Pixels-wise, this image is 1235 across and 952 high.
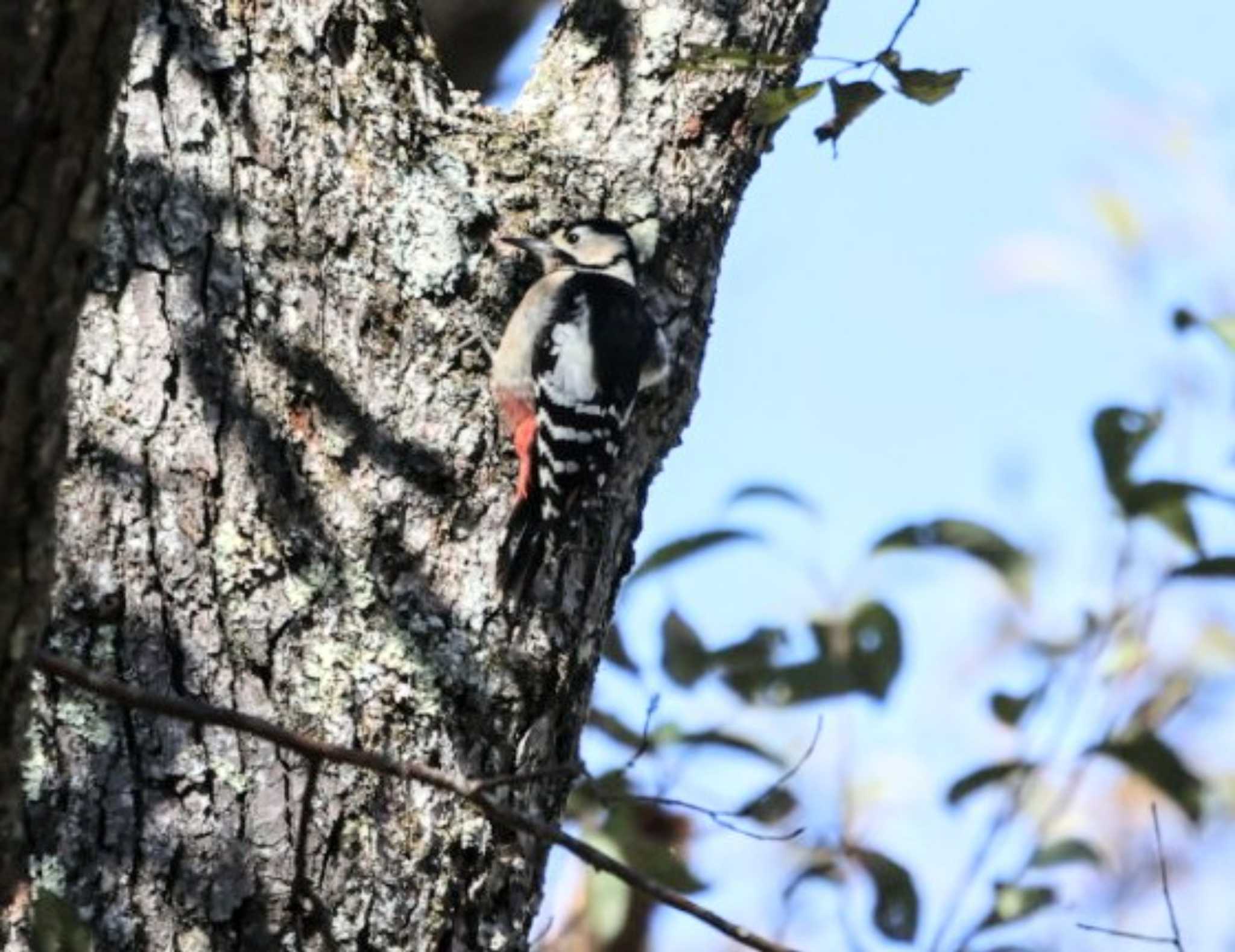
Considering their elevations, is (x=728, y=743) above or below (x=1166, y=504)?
below

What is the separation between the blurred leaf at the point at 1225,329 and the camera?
3.97 metres

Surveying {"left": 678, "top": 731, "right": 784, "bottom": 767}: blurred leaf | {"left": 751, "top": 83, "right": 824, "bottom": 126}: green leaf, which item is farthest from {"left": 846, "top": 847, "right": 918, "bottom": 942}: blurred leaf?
{"left": 751, "top": 83, "right": 824, "bottom": 126}: green leaf

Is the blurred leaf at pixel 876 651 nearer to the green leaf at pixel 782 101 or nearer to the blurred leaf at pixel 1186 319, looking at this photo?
the blurred leaf at pixel 1186 319

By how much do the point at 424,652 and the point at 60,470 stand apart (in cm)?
130

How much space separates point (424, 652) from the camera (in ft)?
10.0

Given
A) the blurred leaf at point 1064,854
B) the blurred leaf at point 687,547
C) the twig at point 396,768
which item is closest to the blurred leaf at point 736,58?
the twig at point 396,768

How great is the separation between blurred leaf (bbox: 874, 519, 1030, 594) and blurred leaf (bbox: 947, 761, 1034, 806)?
330 mm

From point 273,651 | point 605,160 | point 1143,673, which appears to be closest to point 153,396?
point 273,651

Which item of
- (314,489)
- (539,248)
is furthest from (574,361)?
(314,489)

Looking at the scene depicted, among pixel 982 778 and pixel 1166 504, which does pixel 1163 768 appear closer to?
pixel 982 778

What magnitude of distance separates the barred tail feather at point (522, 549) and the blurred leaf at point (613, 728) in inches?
43.7

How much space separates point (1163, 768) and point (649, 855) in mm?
970

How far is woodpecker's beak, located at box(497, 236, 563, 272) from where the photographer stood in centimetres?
346

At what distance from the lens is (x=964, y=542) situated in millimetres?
4270
